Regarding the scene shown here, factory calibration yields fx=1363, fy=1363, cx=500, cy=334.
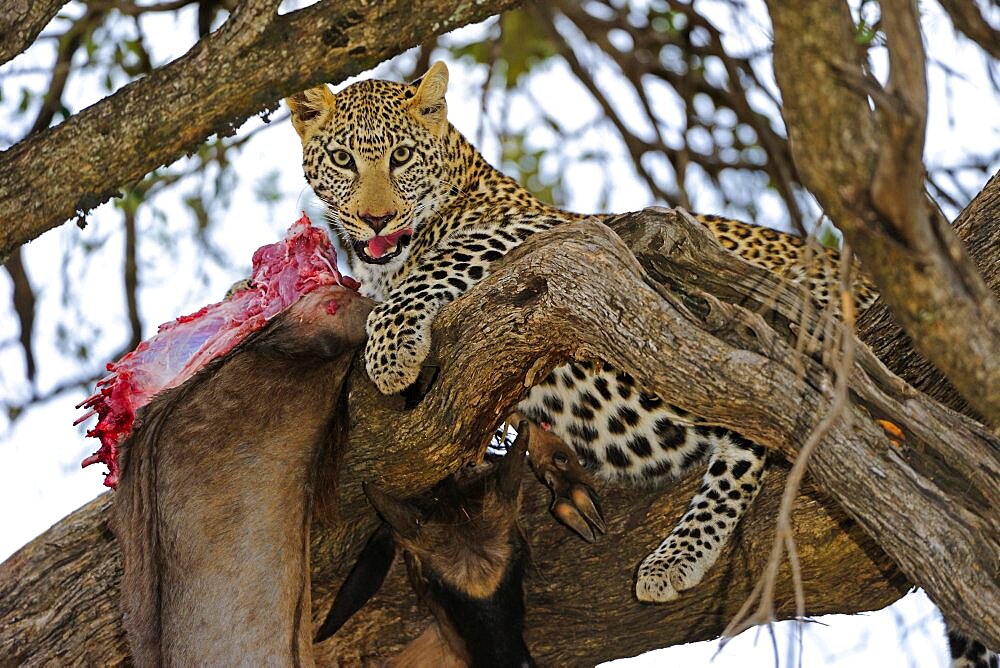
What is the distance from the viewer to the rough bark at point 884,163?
80.7 inches

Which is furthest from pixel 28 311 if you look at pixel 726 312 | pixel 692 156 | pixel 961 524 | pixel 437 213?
pixel 961 524

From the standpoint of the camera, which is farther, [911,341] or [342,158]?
[342,158]

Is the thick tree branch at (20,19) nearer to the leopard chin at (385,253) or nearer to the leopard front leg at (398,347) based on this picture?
the leopard front leg at (398,347)

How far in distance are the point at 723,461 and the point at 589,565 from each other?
55 centimetres

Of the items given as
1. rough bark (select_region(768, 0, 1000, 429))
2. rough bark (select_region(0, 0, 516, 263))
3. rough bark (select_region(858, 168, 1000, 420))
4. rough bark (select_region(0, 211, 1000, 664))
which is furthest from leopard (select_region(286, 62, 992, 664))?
rough bark (select_region(768, 0, 1000, 429))

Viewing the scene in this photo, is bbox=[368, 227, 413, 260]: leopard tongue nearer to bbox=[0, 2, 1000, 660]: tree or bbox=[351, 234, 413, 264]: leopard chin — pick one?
bbox=[351, 234, 413, 264]: leopard chin

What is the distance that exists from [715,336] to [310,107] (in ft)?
9.28

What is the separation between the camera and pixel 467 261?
4344mm

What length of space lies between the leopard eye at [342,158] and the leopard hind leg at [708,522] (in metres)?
1.89

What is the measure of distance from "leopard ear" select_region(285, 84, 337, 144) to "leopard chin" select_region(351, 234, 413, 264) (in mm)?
696

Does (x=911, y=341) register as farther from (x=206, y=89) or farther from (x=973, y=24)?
(x=206, y=89)

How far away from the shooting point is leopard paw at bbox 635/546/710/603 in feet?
13.2

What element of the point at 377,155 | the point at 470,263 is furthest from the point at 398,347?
the point at 377,155

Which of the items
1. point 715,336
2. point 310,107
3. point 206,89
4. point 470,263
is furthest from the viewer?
point 310,107
